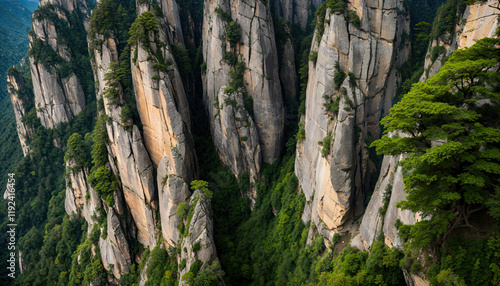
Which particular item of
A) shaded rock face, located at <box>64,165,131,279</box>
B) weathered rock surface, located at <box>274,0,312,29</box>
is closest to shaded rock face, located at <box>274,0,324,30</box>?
weathered rock surface, located at <box>274,0,312,29</box>

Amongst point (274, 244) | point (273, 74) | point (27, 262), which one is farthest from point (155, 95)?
point (27, 262)

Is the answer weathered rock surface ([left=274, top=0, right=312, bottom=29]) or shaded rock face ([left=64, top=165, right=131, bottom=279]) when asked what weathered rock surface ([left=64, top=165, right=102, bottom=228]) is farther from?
weathered rock surface ([left=274, top=0, right=312, bottom=29])

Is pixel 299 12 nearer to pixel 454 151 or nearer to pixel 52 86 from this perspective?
pixel 52 86

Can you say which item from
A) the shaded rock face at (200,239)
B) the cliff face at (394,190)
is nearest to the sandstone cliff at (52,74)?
the shaded rock face at (200,239)

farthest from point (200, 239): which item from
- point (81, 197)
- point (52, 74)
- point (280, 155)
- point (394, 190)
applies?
point (52, 74)

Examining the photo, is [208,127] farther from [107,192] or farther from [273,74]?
[107,192]
